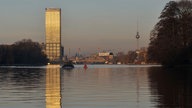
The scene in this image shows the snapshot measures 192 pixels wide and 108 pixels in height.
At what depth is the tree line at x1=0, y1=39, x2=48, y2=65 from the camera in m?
168

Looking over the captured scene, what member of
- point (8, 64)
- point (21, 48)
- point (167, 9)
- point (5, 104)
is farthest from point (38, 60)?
point (5, 104)

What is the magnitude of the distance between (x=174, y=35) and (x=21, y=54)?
341 ft

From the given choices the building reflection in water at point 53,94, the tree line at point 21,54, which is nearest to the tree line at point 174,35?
the building reflection in water at point 53,94

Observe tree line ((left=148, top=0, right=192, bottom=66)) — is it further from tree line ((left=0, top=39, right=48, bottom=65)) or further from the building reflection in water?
tree line ((left=0, top=39, right=48, bottom=65))

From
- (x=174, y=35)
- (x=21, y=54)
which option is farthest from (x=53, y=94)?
(x=21, y=54)

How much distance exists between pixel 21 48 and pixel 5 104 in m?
168

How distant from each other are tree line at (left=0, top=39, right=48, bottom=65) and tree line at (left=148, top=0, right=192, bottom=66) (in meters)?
88.4

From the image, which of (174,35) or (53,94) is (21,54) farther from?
(53,94)

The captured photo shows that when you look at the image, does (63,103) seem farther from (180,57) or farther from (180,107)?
(180,57)

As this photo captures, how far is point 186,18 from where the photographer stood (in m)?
84.6

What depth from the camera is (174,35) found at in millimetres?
84375

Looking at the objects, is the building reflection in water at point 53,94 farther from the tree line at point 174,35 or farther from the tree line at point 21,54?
the tree line at point 21,54

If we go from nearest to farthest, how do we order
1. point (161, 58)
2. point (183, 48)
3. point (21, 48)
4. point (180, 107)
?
point (180, 107) → point (183, 48) → point (161, 58) → point (21, 48)

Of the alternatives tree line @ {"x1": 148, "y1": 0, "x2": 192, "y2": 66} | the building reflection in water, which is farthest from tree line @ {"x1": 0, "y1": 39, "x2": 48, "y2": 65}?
the building reflection in water
